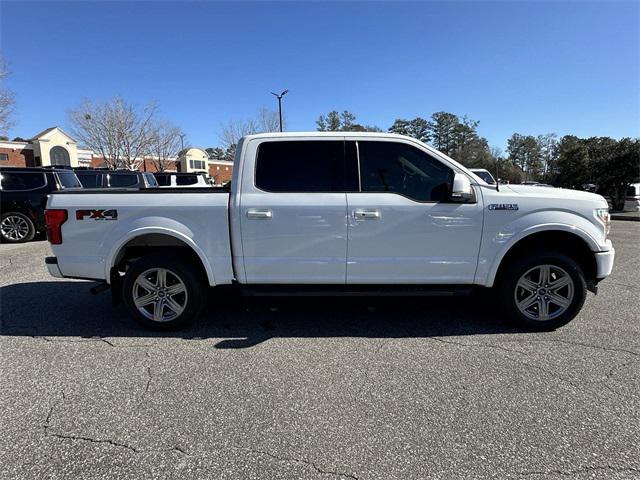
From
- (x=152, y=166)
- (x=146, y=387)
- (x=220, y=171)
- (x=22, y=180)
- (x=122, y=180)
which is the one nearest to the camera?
(x=146, y=387)

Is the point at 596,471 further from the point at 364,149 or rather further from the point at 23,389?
the point at 23,389

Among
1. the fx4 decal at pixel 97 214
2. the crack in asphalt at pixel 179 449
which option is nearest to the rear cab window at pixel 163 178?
the fx4 decal at pixel 97 214

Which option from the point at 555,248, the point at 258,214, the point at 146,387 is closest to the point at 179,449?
the point at 146,387

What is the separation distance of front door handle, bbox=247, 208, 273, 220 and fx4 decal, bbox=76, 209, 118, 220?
142 cm

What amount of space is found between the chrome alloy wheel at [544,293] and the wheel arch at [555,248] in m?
0.23

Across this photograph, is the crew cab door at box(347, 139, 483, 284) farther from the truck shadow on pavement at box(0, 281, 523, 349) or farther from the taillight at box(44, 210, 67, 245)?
the taillight at box(44, 210, 67, 245)

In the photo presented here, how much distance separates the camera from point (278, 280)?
151 inches

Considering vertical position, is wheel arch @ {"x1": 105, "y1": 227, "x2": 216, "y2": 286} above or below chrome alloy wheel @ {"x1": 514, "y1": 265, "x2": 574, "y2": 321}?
above

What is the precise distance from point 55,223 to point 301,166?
8.71 feet

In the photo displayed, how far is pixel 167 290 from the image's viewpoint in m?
3.91

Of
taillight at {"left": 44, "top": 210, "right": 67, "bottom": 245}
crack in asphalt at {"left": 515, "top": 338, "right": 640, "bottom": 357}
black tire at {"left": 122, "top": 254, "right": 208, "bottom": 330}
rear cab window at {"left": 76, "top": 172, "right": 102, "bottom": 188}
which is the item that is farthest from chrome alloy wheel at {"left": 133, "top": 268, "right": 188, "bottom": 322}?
rear cab window at {"left": 76, "top": 172, "right": 102, "bottom": 188}

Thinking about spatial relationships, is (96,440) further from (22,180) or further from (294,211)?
(22,180)

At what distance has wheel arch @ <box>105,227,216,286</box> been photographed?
372 cm

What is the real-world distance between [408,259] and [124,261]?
3.13 meters
